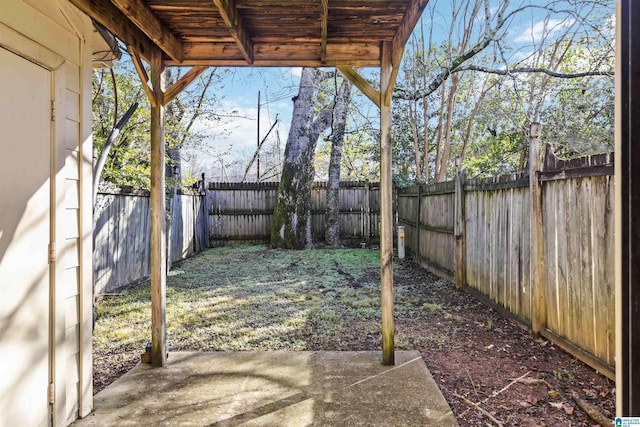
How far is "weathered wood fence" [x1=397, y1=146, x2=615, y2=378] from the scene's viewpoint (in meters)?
2.60

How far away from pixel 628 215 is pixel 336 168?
30.7ft

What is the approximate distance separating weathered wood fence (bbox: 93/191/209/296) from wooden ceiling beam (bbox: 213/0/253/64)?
303cm

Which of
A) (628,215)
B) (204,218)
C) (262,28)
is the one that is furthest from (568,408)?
(204,218)

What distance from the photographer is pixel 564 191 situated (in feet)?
10.0

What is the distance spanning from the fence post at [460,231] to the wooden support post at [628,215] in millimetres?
4544

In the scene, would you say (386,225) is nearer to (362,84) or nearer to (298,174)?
(362,84)

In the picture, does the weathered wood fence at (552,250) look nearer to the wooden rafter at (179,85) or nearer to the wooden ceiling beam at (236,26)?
the wooden ceiling beam at (236,26)

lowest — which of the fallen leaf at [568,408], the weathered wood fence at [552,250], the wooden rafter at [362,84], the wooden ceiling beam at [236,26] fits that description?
the fallen leaf at [568,408]

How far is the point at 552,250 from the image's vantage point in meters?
3.24

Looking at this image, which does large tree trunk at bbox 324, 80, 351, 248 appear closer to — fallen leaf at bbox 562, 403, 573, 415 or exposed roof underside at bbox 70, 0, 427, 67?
exposed roof underside at bbox 70, 0, 427, 67

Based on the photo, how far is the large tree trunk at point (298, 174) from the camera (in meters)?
9.54

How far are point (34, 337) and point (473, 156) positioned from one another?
13.1m

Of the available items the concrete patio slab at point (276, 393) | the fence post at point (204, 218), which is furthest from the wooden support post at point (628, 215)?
the fence post at point (204, 218)

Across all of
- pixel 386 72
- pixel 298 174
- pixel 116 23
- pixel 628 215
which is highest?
pixel 116 23
